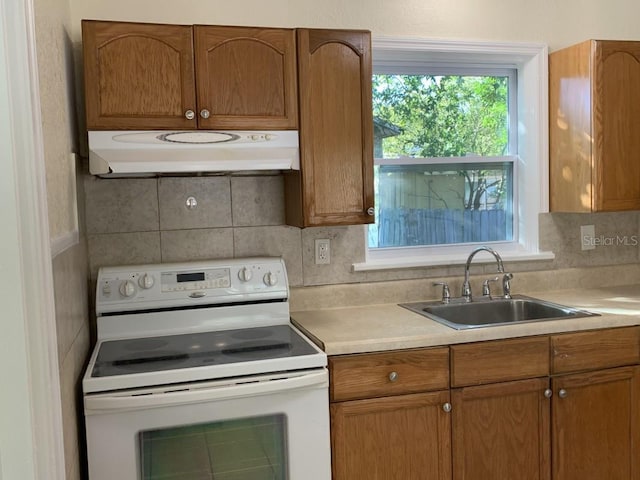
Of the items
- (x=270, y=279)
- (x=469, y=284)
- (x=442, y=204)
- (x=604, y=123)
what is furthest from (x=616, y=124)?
(x=270, y=279)

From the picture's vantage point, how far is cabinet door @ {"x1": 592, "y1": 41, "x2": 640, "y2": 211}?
2650 mm

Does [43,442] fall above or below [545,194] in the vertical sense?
below

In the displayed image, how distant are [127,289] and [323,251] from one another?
0.86m

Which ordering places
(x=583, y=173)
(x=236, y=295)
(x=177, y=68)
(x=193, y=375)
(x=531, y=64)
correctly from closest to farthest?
(x=193, y=375) → (x=177, y=68) → (x=236, y=295) → (x=583, y=173) → (x=531, y=64)

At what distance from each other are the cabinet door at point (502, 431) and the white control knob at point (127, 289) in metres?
1.24

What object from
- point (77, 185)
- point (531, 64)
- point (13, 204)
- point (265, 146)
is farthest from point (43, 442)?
point (531, 64)

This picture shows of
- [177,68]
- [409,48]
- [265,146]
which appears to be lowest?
[265,146]

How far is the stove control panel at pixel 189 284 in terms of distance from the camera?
7.56 ft

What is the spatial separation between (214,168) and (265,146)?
21cm

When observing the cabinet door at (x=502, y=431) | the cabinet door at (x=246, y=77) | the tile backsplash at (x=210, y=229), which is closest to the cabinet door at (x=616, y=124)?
the tile backsplash at (x=210, y=229)

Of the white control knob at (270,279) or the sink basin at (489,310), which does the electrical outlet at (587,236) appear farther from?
the white control knob at (270,279)

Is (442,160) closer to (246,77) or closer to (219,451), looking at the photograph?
(246,77)

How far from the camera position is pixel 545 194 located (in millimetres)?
2965

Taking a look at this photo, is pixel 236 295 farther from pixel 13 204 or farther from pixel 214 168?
pixel 13 204
